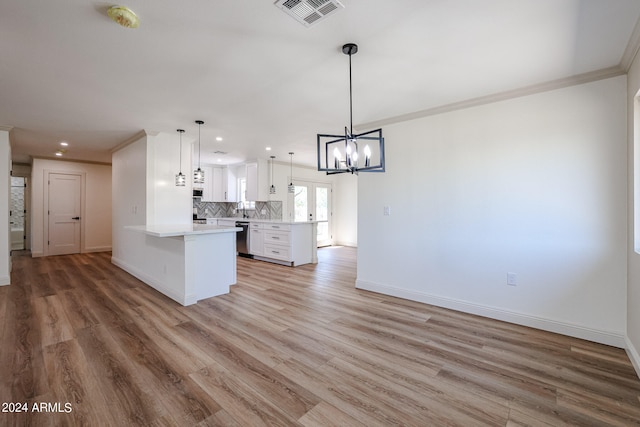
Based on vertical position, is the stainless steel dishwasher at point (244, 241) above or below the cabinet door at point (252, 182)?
below

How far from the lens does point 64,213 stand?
23.1 feet

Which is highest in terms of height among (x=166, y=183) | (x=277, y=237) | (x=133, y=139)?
(x=133, y=139)

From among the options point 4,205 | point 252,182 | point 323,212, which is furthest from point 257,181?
point 4,205

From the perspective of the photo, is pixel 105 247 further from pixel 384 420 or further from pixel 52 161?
pixel 384 420

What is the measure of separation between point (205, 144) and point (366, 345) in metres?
4.61

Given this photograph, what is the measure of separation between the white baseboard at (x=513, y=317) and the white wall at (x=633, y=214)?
153 mm

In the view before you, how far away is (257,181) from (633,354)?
6536 millimetres

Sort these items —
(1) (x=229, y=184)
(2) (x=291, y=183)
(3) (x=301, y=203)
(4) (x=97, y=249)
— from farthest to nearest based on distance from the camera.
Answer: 1. (3) (x=301, y=203)
2. (1) (x=229, y=184)
3. (2) (x=291, y=183)
4. (4) (x=97, y=249)

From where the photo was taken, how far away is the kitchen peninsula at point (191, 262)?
344 cm

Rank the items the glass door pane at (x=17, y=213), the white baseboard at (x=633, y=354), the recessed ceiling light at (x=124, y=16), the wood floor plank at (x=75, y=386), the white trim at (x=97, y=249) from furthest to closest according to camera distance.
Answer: the glass door pane at (x=17, y=213) < the white trim at (x=97, y=249) < the white baseboard at (x=633, y=354) < the recessed ceiling light at (x=124, y=16) < the wood floor plank at (x=75, y=386)

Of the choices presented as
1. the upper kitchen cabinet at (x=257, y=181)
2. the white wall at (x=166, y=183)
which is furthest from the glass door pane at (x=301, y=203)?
the white wall at (x=166, y=183)

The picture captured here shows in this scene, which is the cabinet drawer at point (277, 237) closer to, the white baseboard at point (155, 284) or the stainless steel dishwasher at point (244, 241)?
the stainless steel dishwasher at point (244, 241)

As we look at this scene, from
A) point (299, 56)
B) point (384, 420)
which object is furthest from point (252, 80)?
point (384, 420)

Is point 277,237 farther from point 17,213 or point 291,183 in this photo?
point 17,213
